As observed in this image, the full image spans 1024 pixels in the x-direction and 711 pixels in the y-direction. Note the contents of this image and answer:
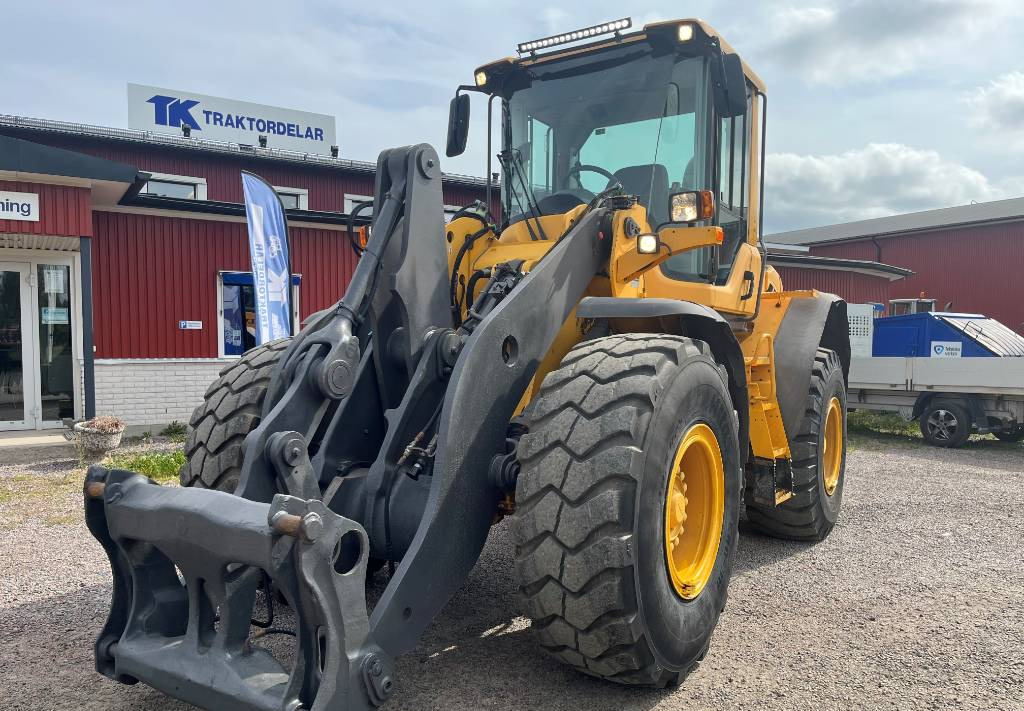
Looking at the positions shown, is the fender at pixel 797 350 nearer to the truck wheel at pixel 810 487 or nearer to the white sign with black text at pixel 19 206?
the truck wheel at pixel 810 487

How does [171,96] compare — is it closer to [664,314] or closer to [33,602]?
[33,602]

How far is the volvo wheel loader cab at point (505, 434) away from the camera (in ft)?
8.25

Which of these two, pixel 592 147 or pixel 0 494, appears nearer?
pixel 592 147

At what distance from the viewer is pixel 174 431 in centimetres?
1170

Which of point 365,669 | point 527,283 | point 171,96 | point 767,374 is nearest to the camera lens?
point 365,669

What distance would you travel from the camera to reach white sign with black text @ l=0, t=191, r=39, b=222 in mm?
9812

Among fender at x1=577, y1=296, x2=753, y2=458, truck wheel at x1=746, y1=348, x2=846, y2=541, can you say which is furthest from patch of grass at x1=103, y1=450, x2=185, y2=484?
fender at x1=577, y1=296, x2=753, y2=458

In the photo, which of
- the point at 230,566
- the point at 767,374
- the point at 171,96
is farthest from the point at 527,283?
the point at 171,96

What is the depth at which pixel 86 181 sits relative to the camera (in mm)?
10078

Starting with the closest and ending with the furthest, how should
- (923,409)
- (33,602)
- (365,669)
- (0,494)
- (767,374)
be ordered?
1. (365,669)
2. (33,602)
3. (767,374)
4. (0,494)
5. (923,409)

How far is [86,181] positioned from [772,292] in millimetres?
8680

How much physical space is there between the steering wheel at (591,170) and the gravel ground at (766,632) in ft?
7.78

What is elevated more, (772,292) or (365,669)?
(772,292)

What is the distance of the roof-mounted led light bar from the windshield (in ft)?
0.47
